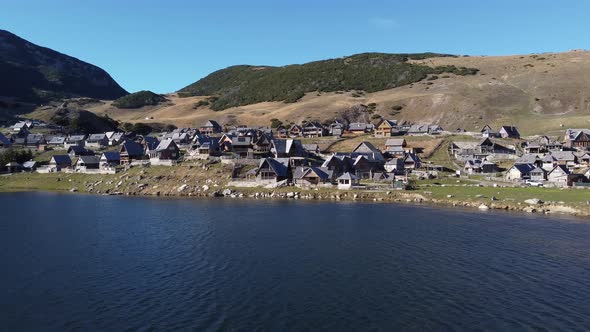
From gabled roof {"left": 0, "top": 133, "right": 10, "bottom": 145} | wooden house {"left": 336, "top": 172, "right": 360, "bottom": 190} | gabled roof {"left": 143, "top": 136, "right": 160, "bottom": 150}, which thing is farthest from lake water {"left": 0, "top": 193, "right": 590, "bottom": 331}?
gabled roof {"left": 0, "top": 133, "right": 10, "bottom": 145}

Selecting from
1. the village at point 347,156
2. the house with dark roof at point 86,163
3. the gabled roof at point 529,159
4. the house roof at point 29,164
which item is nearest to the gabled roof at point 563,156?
the village at point 347,156

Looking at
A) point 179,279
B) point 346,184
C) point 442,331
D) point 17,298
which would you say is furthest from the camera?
point 346,184

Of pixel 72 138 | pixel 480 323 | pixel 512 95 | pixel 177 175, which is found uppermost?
pixel 512 95

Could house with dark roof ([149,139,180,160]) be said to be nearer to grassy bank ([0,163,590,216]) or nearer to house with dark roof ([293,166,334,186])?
grassy bank ([0,163,590,216])

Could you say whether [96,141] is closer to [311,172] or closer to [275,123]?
[275,123]

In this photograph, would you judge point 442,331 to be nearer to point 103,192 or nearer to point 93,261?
point 93,261

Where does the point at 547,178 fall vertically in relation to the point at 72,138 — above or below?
below

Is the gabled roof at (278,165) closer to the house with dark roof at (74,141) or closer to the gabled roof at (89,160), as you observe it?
the gabled roof at (89,160)

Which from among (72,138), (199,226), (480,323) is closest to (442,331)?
(480,323)
